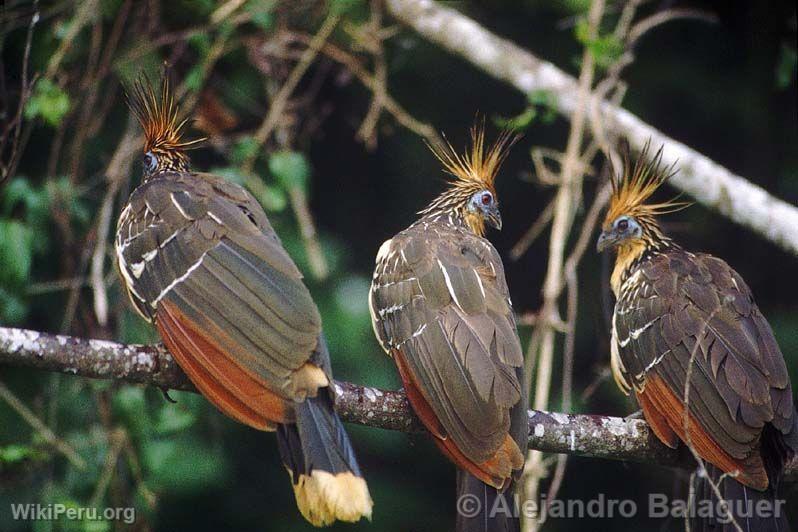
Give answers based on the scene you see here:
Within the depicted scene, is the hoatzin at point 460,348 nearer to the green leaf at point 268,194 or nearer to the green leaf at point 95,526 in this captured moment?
the green leaf at point 268,194

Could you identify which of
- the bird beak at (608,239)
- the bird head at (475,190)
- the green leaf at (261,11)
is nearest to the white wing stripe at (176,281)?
the bird head at (475,190)

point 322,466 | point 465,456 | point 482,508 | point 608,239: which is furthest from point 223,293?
point 608,239

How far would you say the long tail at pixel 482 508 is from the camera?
331 centimetres

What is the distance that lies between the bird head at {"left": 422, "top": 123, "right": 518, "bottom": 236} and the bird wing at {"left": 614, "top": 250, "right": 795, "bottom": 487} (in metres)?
0.66

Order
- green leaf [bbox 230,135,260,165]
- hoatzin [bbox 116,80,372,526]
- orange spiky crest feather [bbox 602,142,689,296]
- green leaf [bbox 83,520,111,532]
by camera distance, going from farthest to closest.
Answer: green leaf [bbox 230,135,260,165]
orange spiky crest feather [bbox 602,142,689,296]
green leaf [bbox 83,520,111,532]
hoatzin [bbox 116,80,372,526]

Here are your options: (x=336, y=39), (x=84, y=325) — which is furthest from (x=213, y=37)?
(x=84, y=325)

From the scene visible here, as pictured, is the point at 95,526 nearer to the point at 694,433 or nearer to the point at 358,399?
the point at 358,399

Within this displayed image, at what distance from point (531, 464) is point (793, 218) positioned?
1.49m

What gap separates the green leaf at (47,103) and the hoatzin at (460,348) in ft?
5.46

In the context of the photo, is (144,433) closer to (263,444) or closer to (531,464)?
(531,464)

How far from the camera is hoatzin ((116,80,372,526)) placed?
3.19 metres

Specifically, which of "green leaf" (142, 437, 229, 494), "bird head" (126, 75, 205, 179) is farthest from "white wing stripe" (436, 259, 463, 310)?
"green leaf" (142, 437, 229, 494)

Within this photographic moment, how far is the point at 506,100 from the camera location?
728 centimetres

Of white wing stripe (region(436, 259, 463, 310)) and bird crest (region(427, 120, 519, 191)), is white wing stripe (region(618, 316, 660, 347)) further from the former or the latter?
bird crest (region(427, 120, 519, 191))
